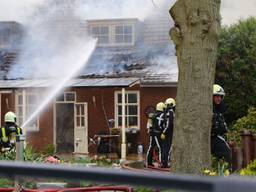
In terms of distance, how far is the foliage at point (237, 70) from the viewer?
23469 millimetres

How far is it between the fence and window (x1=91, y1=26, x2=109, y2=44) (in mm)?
26716

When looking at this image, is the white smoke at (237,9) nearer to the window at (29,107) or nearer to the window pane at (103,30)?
the window pane at (103,30)

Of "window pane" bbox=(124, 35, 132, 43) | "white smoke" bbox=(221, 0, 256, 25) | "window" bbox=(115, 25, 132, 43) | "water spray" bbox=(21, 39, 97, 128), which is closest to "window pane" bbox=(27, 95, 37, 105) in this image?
"water spray" bbox=(21, 39, 97, 128)

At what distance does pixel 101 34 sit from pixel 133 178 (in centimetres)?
2704

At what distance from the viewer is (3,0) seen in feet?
105

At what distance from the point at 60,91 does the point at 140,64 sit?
132 inches

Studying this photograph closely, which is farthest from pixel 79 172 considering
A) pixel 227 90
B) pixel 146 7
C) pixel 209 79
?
pixel 146 7

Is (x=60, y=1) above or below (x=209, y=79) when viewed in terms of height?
above

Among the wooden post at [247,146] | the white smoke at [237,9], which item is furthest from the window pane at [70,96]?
the wooden post at [247,146]

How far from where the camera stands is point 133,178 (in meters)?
1.40

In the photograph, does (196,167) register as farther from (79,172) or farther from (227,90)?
(227,90)

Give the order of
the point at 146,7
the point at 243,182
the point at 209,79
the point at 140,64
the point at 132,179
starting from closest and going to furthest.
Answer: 1. the point at 243,182
2. the point at 132,179
3. the point at 209,79
4. the point at 140,64
5. the point at 146,7

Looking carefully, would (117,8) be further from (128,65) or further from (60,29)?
(128,65)

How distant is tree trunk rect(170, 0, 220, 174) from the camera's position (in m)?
7.16
